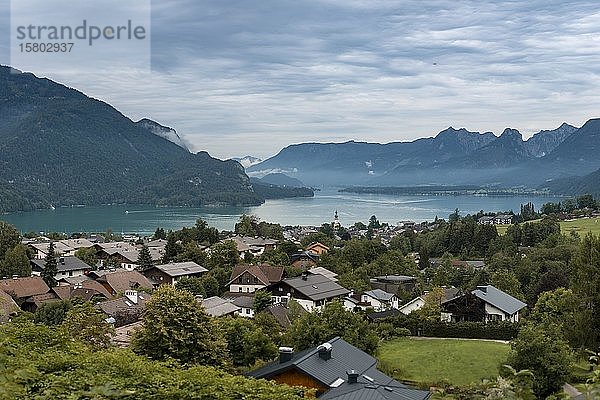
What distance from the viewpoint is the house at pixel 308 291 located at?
23812 millimetres

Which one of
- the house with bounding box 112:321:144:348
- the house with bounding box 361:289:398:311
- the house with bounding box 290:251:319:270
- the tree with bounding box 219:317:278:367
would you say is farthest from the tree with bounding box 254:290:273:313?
the house with bounding box 290:251:319:270

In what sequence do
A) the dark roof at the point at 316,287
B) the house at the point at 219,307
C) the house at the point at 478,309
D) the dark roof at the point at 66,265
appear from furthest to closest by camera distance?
the dark roof at the point at 66,265 < the dark roof at the point at 316,287 < the house at the point at 478,309 < the house at the point at 219,307

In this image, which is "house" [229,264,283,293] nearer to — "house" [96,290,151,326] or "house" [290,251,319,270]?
"house" [290,251,319,270]

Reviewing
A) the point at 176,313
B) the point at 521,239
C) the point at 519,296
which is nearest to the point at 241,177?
the point at 521,239

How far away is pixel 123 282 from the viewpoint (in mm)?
27828

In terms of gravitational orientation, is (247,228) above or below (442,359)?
above

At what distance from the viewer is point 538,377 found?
1177 centimetres

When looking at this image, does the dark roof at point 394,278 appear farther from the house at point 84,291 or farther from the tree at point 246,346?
the tree at point 246,346

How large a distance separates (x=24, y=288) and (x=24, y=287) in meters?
0.07

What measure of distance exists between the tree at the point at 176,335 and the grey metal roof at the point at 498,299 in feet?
37.8

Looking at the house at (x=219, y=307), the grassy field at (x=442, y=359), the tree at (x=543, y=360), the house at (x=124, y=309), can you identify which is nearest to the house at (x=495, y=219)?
the house at (x=219, y=307)

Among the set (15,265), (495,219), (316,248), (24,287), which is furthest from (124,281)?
(495,219)

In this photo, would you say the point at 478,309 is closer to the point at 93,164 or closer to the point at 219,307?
the point at 219,307

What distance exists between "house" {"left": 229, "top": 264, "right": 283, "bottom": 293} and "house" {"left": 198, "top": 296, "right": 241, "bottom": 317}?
4657 millimetres
